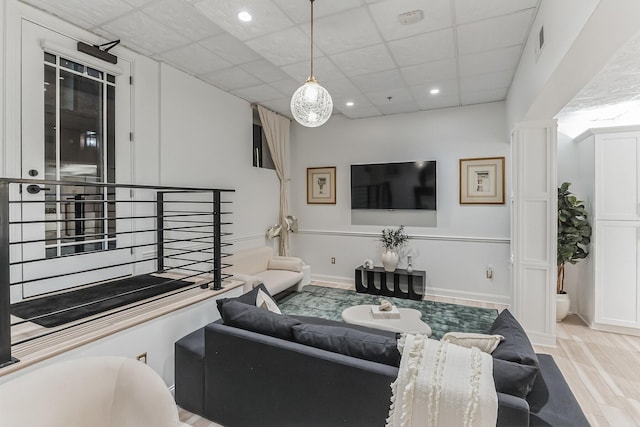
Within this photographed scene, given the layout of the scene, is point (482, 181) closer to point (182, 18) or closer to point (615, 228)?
point (615, 228)

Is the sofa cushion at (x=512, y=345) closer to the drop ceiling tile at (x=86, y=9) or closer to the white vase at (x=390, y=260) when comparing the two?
the white vase at (x=390, y=260)

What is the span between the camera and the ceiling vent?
2.29 m

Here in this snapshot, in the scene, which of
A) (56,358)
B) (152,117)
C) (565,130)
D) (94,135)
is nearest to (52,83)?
(94,135)

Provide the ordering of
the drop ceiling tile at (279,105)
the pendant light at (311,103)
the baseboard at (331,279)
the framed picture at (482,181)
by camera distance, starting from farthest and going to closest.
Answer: the baseboard at (331,279), the drop ceiling tile at (279,105), the framed picture at (482,181), the pendant light at (311,103)

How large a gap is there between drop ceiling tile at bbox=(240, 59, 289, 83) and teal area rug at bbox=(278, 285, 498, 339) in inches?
114

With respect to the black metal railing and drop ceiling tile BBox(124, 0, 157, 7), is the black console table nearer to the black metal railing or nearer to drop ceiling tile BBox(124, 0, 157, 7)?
the black metal railing

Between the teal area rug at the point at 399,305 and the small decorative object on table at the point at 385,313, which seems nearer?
the small decorative object on table at the point at 385,313

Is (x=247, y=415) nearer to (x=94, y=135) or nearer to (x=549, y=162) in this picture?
(x=94, y=135)

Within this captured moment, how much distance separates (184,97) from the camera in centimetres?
363

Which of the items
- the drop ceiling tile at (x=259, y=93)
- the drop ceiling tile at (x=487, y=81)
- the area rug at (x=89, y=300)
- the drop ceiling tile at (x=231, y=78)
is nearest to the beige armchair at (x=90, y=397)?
the area rug at (x=89, y=300)

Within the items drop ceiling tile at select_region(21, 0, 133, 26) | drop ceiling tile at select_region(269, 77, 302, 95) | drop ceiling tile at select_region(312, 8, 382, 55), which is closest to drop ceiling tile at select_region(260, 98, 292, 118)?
drop ceiling tile at select_region(269, 77, 302, 95)

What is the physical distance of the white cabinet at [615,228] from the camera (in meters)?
3.25

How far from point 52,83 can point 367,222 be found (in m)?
4.13

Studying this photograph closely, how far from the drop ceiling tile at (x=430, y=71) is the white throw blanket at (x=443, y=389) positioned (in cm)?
281
